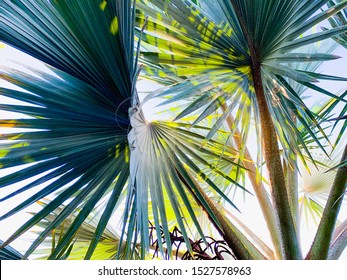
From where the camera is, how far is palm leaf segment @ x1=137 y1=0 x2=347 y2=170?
1.23 metres

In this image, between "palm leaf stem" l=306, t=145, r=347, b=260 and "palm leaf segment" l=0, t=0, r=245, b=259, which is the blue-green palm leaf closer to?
"palm leaf segment" l=0, t=0, r=245, b=259

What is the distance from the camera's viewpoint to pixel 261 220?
1.66 m

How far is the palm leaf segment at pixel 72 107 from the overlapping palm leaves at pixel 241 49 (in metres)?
0.18

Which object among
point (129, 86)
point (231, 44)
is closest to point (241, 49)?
point (231, 44)

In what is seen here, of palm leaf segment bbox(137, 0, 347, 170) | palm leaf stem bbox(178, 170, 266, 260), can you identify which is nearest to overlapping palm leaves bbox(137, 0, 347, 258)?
palm leaf segment bbox(137, 0, 347, 170)

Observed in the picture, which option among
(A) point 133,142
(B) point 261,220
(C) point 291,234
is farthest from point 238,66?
(B) point 261,220

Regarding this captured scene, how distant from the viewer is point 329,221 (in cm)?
127

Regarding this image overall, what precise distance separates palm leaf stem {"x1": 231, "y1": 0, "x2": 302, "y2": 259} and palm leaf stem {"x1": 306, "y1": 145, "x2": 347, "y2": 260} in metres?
0.06

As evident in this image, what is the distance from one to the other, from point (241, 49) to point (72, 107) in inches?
23.3

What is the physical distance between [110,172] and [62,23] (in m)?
0.51

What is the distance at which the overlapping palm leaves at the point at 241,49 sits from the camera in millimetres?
1232

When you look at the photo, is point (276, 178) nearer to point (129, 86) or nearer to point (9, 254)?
point (129, 86)

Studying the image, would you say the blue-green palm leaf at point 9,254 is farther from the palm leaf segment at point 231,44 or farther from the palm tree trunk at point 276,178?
the palm tree trunk at point 276,178

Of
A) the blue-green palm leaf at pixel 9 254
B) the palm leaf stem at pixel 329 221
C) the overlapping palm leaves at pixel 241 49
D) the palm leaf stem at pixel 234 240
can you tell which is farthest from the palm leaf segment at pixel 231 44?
the blue-green palm leaf at pixel 9 254
